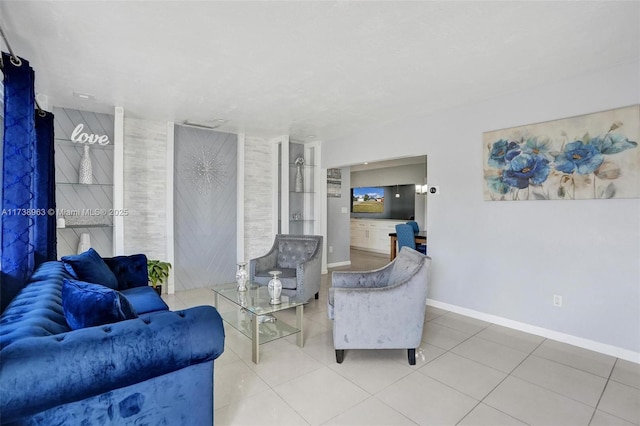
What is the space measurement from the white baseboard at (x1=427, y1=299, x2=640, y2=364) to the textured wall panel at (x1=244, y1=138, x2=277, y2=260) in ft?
10.1

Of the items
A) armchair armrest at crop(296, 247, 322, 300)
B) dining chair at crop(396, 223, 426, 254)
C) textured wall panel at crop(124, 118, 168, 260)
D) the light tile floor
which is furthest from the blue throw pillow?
dining chair at crop(396, 223, 426, 254)

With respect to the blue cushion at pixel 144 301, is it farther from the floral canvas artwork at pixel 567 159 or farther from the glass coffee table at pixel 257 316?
the floral canvas artwork at pixel 567 159

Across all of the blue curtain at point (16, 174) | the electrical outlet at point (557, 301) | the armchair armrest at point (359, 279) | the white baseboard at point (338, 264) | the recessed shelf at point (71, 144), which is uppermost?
the recessed shelf at point (71, 144)

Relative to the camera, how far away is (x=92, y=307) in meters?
1.44

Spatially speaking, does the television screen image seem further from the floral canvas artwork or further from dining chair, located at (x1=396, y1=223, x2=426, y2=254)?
the floral canvas artwork

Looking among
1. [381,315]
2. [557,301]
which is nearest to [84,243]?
[381,315]

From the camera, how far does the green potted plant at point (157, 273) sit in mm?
4109

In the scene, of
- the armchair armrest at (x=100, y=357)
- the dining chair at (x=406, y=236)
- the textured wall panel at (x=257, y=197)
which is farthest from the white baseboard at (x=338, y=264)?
the armchair armrest at (x=100, y=357)

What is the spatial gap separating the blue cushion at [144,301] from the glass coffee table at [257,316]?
25.3 inches

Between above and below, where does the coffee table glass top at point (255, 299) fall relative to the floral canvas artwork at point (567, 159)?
below

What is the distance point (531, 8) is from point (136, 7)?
2.42m

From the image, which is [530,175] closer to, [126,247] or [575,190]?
[575,190]

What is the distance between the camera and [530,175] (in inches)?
126

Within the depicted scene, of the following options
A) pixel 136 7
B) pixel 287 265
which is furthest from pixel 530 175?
pixel 136 7
